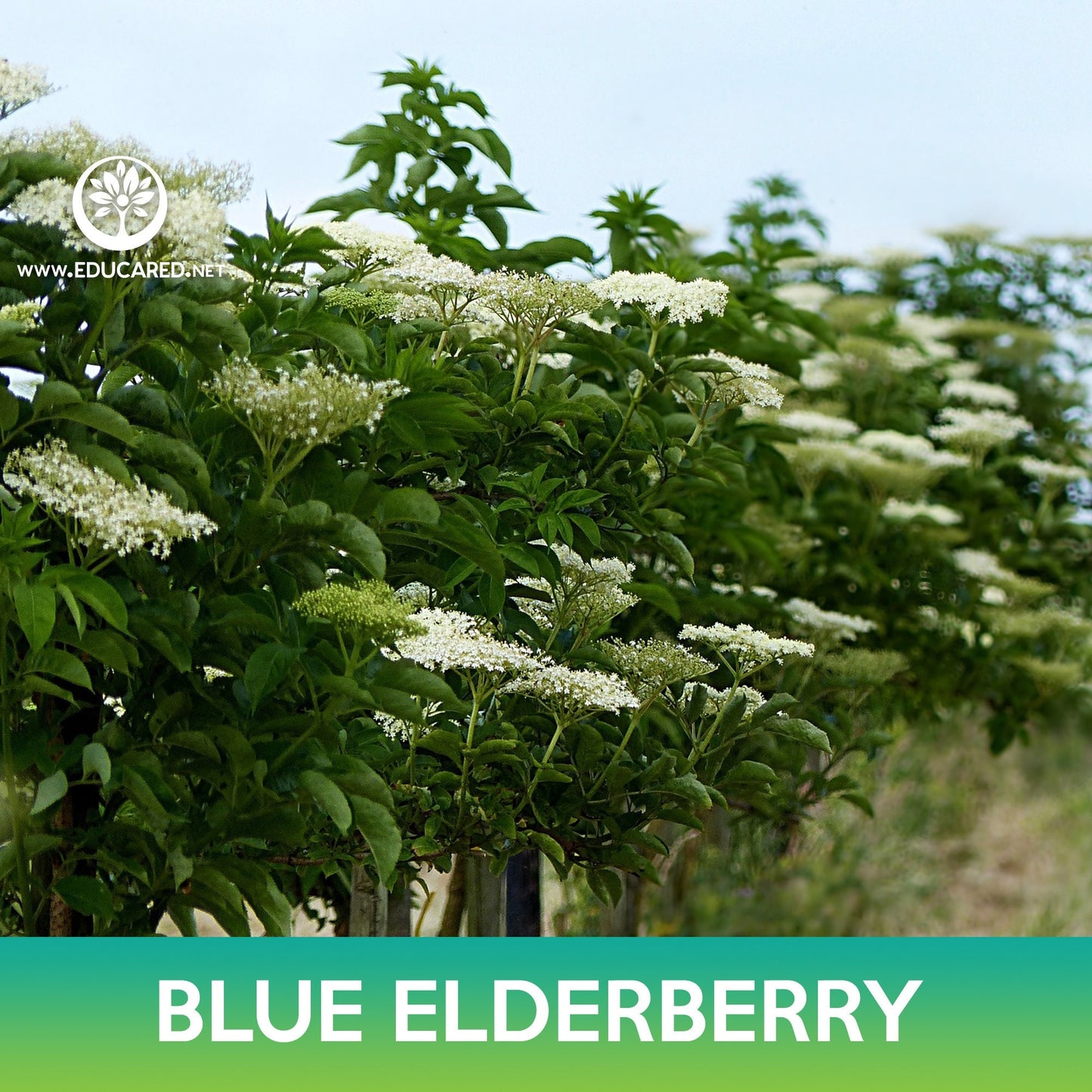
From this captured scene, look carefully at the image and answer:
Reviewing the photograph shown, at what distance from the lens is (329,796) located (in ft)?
4.52

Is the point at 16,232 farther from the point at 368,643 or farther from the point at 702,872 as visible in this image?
the point at 702,872

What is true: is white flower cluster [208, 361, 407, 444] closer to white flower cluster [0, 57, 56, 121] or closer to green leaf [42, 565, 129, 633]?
green leaf [42, 565, 129, 633]

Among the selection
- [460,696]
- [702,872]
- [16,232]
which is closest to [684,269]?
Answer: [460,696]

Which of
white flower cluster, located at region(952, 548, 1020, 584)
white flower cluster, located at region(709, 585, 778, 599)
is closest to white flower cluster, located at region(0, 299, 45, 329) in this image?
white flower cluster, located at region(709, 585, 778, 599)

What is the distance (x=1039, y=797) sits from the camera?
4617 mm

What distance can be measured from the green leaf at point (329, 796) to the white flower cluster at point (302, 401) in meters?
0.35

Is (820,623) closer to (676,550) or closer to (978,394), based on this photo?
(676,550)

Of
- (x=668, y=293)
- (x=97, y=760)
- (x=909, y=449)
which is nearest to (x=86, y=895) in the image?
(x=97, y=760)

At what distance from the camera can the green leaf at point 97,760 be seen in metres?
1.38

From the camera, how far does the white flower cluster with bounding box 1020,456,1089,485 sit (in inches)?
152

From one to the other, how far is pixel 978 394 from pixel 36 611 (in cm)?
329

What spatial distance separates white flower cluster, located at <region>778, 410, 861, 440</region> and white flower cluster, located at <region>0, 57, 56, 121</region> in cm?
217

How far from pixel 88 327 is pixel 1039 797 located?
12.8 ft

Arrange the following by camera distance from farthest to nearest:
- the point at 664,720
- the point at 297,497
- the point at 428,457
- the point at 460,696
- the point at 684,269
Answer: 1. the point at 684,269
2. the point at 664,720
3. the point at 460,696
4. the point at 428,457
5. the point at 297,497
